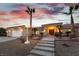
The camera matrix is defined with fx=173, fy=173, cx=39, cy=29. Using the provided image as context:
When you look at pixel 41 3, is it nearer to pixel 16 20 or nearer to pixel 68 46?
pixel 16 20

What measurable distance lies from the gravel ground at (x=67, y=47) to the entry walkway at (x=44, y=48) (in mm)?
81

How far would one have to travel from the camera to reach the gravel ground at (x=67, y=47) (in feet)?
7.63

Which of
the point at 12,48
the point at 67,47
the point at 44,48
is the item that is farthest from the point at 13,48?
the point at 67,47

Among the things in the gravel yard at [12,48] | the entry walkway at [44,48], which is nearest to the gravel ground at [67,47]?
the entry walkway at [44,48]

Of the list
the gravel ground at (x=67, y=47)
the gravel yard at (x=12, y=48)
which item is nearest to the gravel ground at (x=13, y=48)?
the gravel yard at (x=12, y=48)

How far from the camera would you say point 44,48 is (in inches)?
93.3

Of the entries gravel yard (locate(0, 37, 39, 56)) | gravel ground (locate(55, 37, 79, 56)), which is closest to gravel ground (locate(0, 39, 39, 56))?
gravel yard (locate(0, 37, 39, 56))

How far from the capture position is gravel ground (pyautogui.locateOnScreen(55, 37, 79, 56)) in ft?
7.63

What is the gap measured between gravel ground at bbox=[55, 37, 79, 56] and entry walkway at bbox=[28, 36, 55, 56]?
8 cm

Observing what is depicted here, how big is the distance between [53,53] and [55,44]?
13cm

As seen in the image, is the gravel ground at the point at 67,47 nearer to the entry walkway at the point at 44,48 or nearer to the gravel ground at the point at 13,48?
the entry walkway at the point at 44,48

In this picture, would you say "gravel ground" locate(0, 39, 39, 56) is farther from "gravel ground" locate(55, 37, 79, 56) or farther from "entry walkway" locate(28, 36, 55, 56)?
"gravel ground" locate(55, 37, 79, 56)

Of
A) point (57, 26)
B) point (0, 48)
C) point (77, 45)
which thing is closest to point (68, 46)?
point (77, 45)

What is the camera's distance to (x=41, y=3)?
7.77 feet
